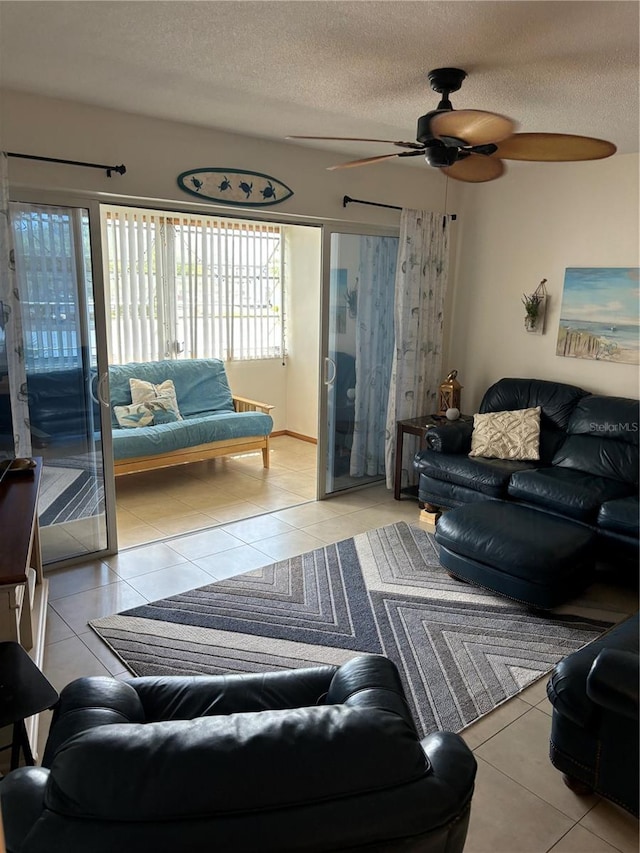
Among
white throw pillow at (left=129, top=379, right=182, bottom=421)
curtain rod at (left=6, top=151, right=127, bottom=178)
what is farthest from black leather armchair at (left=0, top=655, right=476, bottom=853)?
white throw pillow at (left=129, top=379, right=182, bottom=421)

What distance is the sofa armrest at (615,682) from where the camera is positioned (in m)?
1.74

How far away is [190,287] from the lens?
6.02 meters

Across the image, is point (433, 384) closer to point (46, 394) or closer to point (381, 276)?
point (381, 276)

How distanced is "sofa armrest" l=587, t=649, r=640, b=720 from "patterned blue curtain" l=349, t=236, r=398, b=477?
10.9ft

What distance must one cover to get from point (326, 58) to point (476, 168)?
0.84 m

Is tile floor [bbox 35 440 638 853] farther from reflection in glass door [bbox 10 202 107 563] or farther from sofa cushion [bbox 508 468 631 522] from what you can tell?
sofa cushion [bbox 508 468 631 522]

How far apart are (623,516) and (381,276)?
254 cm

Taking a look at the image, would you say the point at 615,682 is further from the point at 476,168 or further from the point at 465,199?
the point at 465,199

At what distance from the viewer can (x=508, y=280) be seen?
4.91 m

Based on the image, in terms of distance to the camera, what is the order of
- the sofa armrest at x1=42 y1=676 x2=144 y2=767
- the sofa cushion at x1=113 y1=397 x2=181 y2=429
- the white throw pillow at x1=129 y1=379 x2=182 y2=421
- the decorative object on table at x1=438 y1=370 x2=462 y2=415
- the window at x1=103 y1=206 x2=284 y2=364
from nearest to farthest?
the sofa armrest at x1=42 y1=676 x2=144 y2=767
the decorative object on table at x1=438 y1=370 x2=462 y2=415
the sofa cushion at x1=113 y1=397 x2=181 y2=429
the white throw pillow at x1=129 y1=379 x2=182 y2=421
the window at x1=103 y1=206 x2=284 y2=364

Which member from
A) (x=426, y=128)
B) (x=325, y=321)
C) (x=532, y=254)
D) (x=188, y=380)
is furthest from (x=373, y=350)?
(x=426, y=128)

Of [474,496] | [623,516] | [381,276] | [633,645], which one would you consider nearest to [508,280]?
[381,276]

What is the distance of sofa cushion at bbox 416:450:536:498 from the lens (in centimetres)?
397

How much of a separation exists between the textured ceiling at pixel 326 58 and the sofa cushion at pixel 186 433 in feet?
7.65
